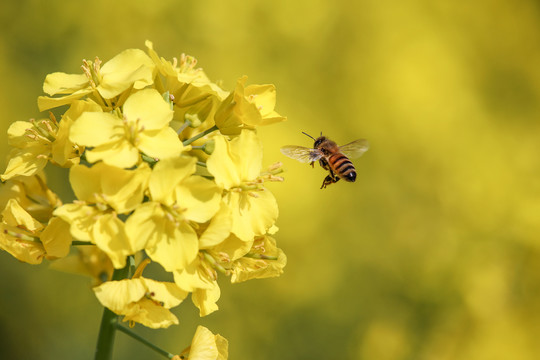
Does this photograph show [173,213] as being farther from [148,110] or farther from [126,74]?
[126,74]

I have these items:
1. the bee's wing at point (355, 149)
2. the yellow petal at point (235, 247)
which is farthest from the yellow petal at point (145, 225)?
the bee's wing at point (355, 149)

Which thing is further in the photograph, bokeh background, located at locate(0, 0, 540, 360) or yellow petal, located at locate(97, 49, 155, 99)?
bokeh background, located at locate(0, 0, 540, 360)

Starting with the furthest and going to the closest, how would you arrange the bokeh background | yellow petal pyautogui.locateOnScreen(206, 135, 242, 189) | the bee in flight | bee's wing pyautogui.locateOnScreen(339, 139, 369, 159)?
the bokeh background, bee's wing pyautogui.locateOnScreen(339, 139, 369, 159), the bee in flight, yellow petal pyautogui.locateOnScreen(206, 135, 242, 189)

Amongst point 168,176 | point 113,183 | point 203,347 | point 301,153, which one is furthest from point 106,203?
point 301,153

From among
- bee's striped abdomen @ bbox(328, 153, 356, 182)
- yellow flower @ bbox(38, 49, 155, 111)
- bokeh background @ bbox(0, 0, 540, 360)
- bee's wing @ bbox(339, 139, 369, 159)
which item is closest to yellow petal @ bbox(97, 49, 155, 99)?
yellow flower @ bbox(38, 49, 155, 111)

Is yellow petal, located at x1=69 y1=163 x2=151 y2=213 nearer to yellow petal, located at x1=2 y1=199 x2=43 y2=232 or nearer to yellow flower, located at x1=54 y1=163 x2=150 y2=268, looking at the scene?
yellow flower, located at x1=54 y1=163 x2=150 y2=268
